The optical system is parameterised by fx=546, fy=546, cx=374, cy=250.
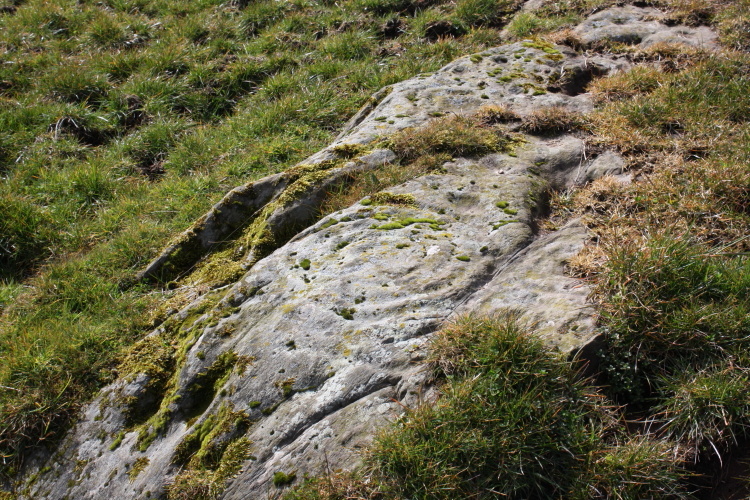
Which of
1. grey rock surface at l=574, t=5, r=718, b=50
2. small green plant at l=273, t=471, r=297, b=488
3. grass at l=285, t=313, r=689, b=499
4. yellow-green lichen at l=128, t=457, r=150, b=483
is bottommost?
yellow-green lichen at l=128, t=457, r=150, b=483

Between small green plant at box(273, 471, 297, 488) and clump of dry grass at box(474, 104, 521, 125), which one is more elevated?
clump of dry grass at box(474, 104, 521, 125)

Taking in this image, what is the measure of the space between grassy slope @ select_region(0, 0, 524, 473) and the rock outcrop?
595mm

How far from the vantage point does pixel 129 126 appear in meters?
8.52

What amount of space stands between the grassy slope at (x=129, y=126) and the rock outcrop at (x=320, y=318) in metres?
0.60

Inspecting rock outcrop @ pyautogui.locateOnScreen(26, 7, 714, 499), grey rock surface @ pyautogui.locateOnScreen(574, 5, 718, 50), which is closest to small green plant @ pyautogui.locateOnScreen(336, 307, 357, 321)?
rock outcrop @ pyautogui.locateOnScreen(26, 7, 714, 499)

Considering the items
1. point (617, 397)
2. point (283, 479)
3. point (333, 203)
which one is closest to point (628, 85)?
point (333, 203)

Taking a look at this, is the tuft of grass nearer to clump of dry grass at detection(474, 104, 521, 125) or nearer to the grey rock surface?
clump of dry grass at detection(474, 104, 521, 125)

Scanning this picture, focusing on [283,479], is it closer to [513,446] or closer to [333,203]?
[513,446]

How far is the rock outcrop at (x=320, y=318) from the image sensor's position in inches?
126

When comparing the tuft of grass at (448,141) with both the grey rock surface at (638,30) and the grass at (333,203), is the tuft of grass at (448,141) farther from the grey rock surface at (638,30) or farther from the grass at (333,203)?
the grey rock surface at (638,30)

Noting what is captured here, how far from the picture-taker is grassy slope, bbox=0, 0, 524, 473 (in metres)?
4.64

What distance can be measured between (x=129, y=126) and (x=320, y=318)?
21.0 ft

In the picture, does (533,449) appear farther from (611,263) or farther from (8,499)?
(8,499)

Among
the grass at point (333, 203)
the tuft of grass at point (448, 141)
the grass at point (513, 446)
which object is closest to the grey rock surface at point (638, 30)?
the grass at point (333, 203)
